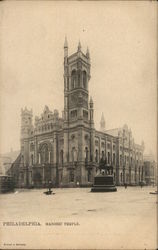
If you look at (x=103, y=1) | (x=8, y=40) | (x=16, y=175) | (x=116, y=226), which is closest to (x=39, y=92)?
→ (x=8, y=40)

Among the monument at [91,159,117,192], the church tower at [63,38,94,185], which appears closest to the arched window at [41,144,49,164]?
the church tower at [63,38,94,185]

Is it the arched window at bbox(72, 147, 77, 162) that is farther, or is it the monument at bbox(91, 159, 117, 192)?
the arched window at bbox(72, 147, 77, 162)

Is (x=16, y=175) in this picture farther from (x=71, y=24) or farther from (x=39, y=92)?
(x=71, y=24)

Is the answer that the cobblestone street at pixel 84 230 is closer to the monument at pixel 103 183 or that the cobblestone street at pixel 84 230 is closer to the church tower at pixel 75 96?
the monument at pixel 103 183

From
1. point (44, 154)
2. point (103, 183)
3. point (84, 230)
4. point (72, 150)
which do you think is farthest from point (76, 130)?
point (84, 230)

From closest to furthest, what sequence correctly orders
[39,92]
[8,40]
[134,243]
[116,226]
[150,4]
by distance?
[134,243] < [116,226] < [150,4] < [8,40] < [39,92]

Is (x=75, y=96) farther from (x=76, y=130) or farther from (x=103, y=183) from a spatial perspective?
(x=103, y=183)

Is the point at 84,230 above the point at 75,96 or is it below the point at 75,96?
below

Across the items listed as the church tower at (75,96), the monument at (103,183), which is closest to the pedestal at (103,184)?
the monument at (103,183)

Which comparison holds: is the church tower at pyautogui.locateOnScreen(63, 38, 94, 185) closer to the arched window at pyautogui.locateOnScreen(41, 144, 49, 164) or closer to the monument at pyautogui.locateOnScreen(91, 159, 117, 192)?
the arched window at pyautogui.locateOnScreen(41, 144, 49, 164)
